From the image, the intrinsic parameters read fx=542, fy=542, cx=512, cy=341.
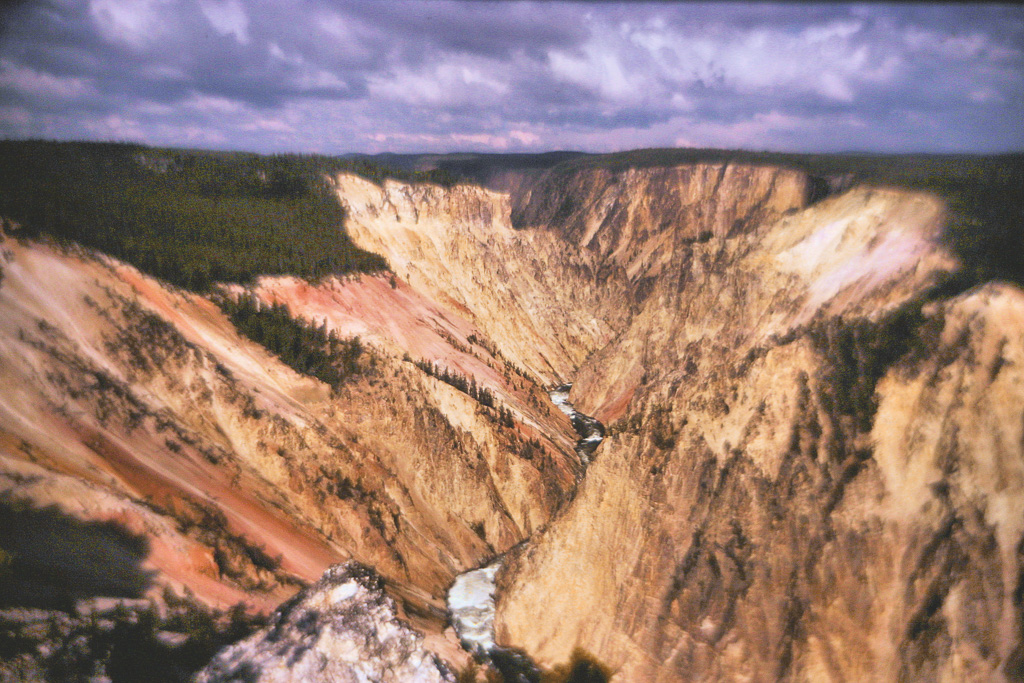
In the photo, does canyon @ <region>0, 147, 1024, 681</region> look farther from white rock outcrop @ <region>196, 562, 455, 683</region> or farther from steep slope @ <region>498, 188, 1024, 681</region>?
white rock outcrop @ <region>196, 562, 455, 683</region>

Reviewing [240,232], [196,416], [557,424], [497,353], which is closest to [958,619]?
[196,416]

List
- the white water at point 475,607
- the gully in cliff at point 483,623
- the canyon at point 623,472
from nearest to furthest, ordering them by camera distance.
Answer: the canyon at point 623,472 < the gully in cliff at point 483,623 < the white water at point 475,607

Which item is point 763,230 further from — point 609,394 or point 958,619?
point 958,619

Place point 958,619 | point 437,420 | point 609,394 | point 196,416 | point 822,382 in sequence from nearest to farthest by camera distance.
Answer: point 958,619
point 822,382
point 196,416
point 437,420
point 609,394

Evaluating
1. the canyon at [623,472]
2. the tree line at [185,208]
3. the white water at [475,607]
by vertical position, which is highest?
the tree line at [185,208]

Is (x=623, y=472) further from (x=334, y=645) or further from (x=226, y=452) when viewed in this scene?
(x=226, y=452)

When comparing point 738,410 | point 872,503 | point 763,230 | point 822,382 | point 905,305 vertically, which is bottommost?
point 872,503

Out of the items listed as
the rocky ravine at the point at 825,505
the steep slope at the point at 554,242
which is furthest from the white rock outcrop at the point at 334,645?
the steep slope at the point at 554,242

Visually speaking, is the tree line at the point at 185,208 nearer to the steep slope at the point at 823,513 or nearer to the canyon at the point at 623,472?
the canyon at the point at 623,472
